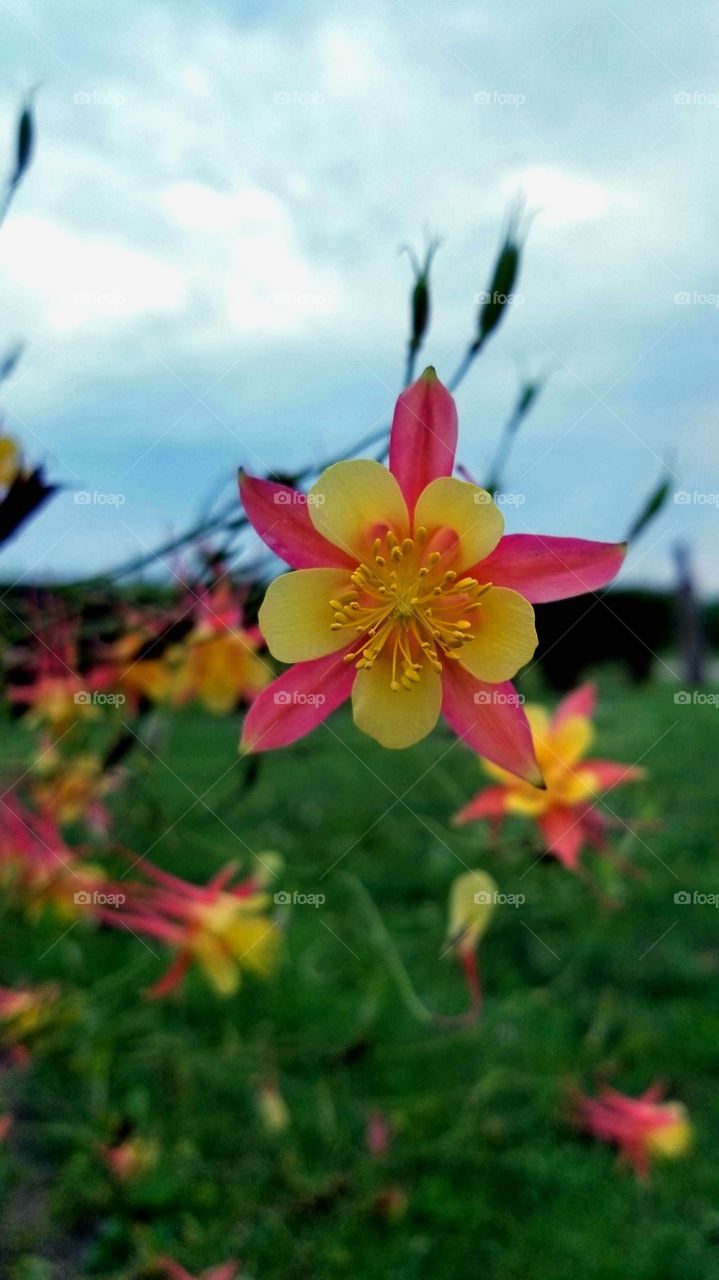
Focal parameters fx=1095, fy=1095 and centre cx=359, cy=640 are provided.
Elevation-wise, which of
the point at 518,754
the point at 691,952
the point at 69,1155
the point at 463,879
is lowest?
the point at 691,952

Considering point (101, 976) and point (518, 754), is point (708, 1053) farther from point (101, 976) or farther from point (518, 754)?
point (518, 754)

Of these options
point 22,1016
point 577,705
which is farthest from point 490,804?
point 22,1016

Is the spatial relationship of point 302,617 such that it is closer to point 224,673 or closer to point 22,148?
point 22,148

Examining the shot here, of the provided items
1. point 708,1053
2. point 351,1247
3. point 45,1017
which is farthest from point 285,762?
point 45,1017

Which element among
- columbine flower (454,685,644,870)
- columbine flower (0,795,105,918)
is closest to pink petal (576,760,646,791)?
columbine flower (454,685,644,870)

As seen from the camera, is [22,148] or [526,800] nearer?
[22,148]

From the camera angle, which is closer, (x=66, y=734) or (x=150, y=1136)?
(x=66, y=734)

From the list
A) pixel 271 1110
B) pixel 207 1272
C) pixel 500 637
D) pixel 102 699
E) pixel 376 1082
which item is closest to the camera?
pixel 500 637
